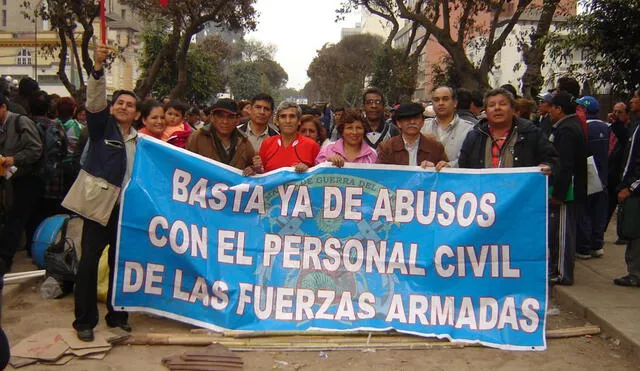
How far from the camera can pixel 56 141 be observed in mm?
7039

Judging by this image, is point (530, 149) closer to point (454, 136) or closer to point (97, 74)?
point (454, 136)

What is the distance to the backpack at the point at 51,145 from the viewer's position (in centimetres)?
688

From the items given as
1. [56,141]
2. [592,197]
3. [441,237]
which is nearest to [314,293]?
[441,237]

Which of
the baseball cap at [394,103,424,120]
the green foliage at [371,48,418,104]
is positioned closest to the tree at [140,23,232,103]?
the green foliage at [371,48,418,104]

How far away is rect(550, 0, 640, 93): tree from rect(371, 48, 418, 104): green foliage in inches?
685

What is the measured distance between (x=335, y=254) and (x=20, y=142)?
335 centimetres

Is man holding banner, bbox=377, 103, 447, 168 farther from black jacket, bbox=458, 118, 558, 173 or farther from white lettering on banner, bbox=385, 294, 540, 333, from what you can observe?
white lettering on banner, bbox=385, 294, 540, 333

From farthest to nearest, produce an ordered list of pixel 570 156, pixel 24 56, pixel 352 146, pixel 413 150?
1. pixel 24 56
2. pixel 570 156
3. pixel 352 146
4. pixel 413 150

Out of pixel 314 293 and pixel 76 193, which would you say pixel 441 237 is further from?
pixel 76 193

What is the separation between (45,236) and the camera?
6.44 m

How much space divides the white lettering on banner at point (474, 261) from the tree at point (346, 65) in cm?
4741

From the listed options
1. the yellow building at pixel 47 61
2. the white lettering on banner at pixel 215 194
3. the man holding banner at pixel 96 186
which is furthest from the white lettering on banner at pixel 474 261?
the yellow building at pixel 47 61

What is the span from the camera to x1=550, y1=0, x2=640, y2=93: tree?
10047mm

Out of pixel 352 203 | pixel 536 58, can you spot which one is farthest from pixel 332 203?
pixel 536 58
